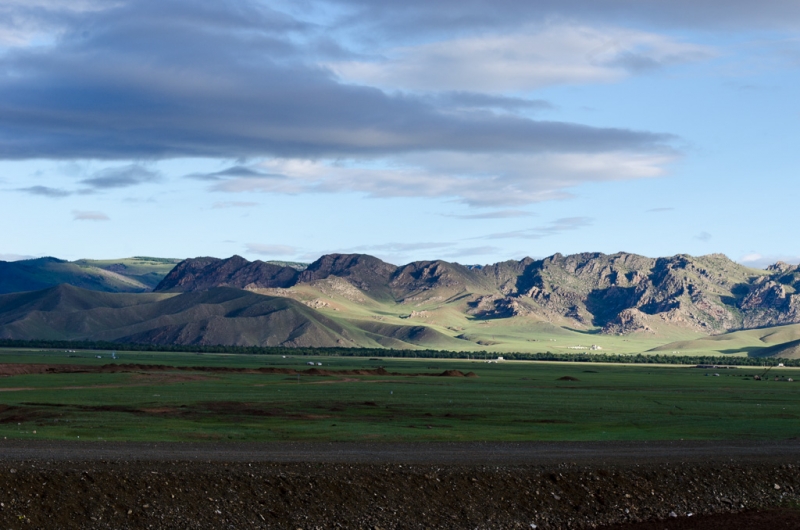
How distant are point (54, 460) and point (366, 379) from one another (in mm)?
80721

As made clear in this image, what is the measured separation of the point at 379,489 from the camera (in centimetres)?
2645

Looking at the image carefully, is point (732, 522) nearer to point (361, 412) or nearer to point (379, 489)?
point (379, 489)

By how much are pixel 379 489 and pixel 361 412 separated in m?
31.8

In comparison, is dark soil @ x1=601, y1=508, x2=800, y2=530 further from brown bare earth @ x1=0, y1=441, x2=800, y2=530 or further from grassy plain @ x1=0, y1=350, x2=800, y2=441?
grassy plain @ x1=0, y1=350, x2=800, y2=441

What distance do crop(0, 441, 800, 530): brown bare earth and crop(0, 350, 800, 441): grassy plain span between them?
858 cm

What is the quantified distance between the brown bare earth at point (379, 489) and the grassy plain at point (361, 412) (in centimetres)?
858

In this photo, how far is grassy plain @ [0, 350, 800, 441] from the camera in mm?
42594

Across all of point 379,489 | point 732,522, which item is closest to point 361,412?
point 379,489

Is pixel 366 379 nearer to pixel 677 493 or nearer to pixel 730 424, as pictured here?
pixel 730 424

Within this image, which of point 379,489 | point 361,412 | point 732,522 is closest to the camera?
point 379,489

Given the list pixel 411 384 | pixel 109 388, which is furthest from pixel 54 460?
pixel 411 384

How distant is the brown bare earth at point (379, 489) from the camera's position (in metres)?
24.2

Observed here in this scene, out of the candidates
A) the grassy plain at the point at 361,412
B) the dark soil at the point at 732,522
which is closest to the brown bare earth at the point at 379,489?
the dark soil at the point at 732,522

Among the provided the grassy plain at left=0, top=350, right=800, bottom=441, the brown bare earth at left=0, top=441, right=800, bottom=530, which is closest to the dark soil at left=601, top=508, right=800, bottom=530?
the brown bare earth at left=0, top=441, right=800, bottom=530
